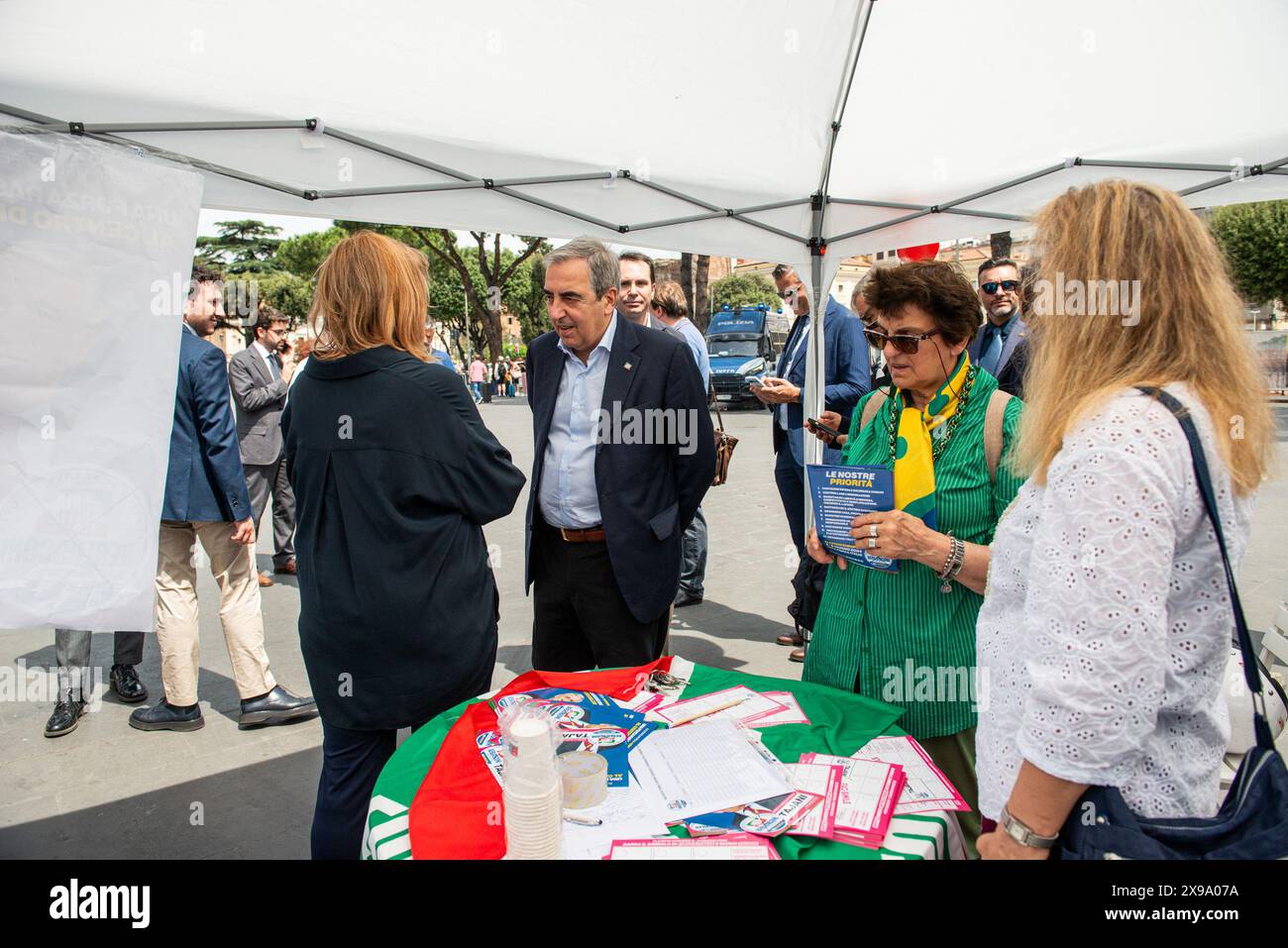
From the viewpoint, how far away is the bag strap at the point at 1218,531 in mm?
1106

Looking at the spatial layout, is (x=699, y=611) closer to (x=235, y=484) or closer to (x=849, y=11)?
(x=235, y=484)

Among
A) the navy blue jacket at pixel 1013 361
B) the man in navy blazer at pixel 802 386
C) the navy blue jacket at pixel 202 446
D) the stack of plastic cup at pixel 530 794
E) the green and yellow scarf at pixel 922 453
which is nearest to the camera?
the stack of plastic cup at pixel 530 794

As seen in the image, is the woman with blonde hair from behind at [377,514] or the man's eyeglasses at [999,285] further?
the man's eyeglasses at [999,285]

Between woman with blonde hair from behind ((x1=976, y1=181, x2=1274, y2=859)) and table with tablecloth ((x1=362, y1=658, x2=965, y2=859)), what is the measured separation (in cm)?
16

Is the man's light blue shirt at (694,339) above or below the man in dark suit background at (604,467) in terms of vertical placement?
above

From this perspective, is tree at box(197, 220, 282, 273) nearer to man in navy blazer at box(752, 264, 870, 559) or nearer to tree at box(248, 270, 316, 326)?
tree at box(248, 270, 316, 326)

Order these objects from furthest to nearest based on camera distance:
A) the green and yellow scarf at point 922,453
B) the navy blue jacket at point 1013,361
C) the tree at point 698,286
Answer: the tree at point 698,286 → the navy blue jacket at point 1013,361 → the green and yellow scarf at point 922,453

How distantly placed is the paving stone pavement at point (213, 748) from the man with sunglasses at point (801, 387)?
2.42ft

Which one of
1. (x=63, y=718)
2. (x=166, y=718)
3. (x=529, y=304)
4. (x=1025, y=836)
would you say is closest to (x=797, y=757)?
(x=1025, y=836)

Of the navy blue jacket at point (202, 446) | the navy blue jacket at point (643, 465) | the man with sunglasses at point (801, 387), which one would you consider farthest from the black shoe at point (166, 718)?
the man with sunglasses at point (801, 387)

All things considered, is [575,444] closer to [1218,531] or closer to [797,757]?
[797,757]

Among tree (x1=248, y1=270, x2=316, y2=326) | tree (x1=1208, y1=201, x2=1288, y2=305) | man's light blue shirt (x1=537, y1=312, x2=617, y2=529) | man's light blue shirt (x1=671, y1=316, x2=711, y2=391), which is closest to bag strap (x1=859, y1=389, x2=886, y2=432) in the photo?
man's light blue shirt (x1=537, y1=312, x2=617, y2=529)

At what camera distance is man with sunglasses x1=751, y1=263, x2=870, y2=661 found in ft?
14.7

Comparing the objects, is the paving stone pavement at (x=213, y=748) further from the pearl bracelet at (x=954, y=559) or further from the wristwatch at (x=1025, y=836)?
the wristwatch at (x=1025, y=836)
